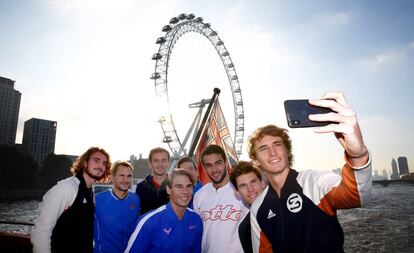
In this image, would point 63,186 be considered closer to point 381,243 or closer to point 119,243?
point 119,243

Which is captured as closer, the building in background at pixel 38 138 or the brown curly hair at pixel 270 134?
the brown curly hair at pixel 270 134

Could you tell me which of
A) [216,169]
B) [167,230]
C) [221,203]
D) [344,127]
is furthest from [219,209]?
[344,127]

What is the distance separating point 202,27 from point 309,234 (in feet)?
105

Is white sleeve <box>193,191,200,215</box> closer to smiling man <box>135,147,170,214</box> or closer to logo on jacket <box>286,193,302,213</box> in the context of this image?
smiling man <box>135,147,170,214</box>

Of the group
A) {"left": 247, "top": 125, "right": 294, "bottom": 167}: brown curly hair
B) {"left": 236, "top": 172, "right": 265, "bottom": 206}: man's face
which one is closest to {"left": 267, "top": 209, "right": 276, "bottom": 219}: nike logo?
{"left": 247, "top": 125, "right": 294, "bottom": 167}: brown curly hair

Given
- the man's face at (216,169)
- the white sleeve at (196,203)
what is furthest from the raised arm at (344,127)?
the white sleeve at (196,203)

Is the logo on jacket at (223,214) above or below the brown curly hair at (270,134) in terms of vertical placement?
below

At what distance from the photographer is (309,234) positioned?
2182mm

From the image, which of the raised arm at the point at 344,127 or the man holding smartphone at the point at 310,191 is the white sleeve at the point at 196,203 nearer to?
the man holding smartphone at the point at 310,191

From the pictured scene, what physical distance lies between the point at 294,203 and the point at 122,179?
12.2ft

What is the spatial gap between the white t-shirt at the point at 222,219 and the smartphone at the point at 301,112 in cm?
255

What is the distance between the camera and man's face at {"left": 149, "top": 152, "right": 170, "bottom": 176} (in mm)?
6004

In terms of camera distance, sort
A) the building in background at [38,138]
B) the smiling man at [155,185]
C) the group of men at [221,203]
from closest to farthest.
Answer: the group of men at [221,203]
the smiling man at [155,185]
the building in background at [38,138]

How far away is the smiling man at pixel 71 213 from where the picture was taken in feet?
12.1
